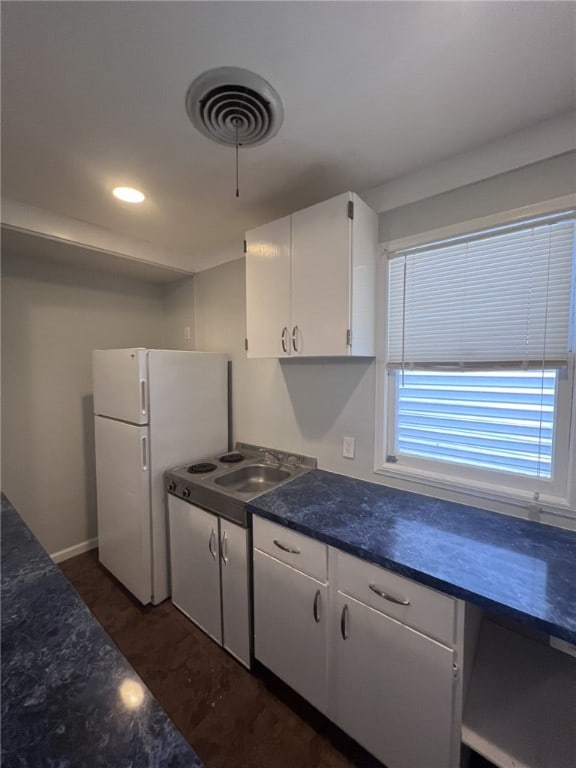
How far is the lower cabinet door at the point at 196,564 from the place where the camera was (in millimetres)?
1688

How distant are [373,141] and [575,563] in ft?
5.55

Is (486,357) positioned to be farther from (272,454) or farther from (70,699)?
(70,699)

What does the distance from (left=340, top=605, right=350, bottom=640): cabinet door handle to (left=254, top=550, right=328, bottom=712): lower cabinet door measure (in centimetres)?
7

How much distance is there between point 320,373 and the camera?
192 cm

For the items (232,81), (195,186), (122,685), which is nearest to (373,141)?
(232,81)

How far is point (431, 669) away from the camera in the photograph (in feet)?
3.26

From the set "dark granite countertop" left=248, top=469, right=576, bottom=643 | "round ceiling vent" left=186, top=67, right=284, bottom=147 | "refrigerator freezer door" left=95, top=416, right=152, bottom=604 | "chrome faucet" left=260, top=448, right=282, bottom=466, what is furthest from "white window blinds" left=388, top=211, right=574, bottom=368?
"refrigerator freezer door" left=95, top=416, right=152, bottom=604

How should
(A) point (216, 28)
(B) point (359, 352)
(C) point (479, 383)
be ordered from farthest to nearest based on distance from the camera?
(B) point (359, 352) < (C) point (479, 383) < (A) point (216, 28)

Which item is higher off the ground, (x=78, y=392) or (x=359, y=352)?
(x=359, y=352)

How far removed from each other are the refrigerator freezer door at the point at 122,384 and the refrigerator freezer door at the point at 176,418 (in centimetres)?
5

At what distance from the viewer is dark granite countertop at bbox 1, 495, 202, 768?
0.51 m

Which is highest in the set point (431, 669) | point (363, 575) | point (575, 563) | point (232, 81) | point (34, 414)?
point (232, 81)

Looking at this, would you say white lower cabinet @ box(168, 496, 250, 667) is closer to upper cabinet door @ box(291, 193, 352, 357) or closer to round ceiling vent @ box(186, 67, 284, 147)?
upper cabinet door @ box(291, 193, 352, 357)

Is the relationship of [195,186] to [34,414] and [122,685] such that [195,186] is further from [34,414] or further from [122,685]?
[34,414]
